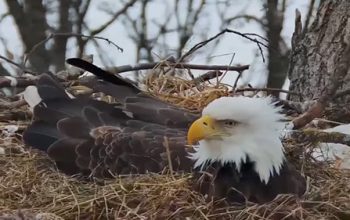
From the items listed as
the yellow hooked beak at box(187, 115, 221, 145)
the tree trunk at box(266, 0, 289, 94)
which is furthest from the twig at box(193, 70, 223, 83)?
the tree trunk at box(266, 0, 289, 94)

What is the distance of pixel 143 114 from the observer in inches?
152

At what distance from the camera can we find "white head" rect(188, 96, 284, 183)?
332 cm

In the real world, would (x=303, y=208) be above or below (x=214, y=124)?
below

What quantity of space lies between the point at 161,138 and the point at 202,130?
1.11 ft

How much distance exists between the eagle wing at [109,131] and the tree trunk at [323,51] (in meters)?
0.87

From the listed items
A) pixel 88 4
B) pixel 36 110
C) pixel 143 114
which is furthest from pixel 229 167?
pixel 88 4

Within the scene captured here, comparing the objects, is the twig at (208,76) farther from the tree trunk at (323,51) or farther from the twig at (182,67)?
the tree trunk at (323,51)

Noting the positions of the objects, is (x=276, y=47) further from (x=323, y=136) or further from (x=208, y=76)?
(x=323, y=136)

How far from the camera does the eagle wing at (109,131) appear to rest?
3.52 metres

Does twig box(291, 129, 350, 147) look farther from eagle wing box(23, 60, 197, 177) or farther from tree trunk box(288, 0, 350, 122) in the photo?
tree trunk box(288, 0, 350, 122)

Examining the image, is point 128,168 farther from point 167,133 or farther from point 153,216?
point 153,216

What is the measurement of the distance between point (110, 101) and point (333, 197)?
1.35m

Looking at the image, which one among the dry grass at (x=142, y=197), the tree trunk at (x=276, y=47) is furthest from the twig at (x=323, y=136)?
the tree trunk at (x=276, y=47)

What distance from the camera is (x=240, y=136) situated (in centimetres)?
337
